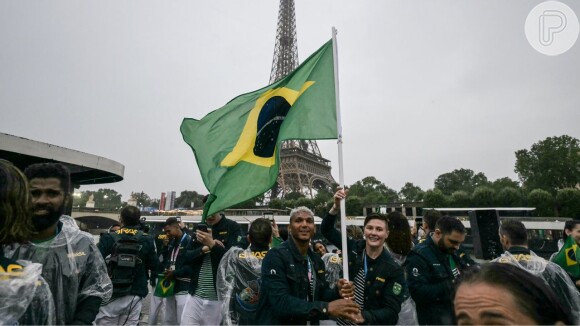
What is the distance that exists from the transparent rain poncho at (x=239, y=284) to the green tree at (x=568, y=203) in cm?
→ 4670

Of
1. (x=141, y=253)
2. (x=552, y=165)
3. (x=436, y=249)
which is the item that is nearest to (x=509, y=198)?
(x=552, y=165)

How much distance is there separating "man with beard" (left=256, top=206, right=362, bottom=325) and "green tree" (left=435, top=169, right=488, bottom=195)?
90681 mm

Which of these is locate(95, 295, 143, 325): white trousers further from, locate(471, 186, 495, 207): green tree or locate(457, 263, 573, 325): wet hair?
locate(471, 186, 495, 207): green tree

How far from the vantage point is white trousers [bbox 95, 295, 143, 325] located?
4.00 metres

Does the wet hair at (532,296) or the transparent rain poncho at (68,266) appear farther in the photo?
the transparent rain poncho at (68,266)

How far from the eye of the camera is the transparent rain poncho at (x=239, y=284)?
3.86 meters

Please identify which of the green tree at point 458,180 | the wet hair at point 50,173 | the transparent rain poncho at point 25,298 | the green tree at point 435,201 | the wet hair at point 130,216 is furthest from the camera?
the green tree at point 458,180

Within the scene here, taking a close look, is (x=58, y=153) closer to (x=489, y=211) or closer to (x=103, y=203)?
(x=489, y=211)

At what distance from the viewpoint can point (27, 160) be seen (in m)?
17.1

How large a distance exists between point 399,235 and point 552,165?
201 ft

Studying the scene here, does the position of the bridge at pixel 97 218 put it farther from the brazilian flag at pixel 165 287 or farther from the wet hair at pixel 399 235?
the wet hair at pixel 399 235

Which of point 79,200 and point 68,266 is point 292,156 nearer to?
point 68,266

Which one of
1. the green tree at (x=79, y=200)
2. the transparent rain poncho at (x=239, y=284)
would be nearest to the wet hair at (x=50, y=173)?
the transparent rain poncho at (x=239, y=284)

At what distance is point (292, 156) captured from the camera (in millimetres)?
49875
